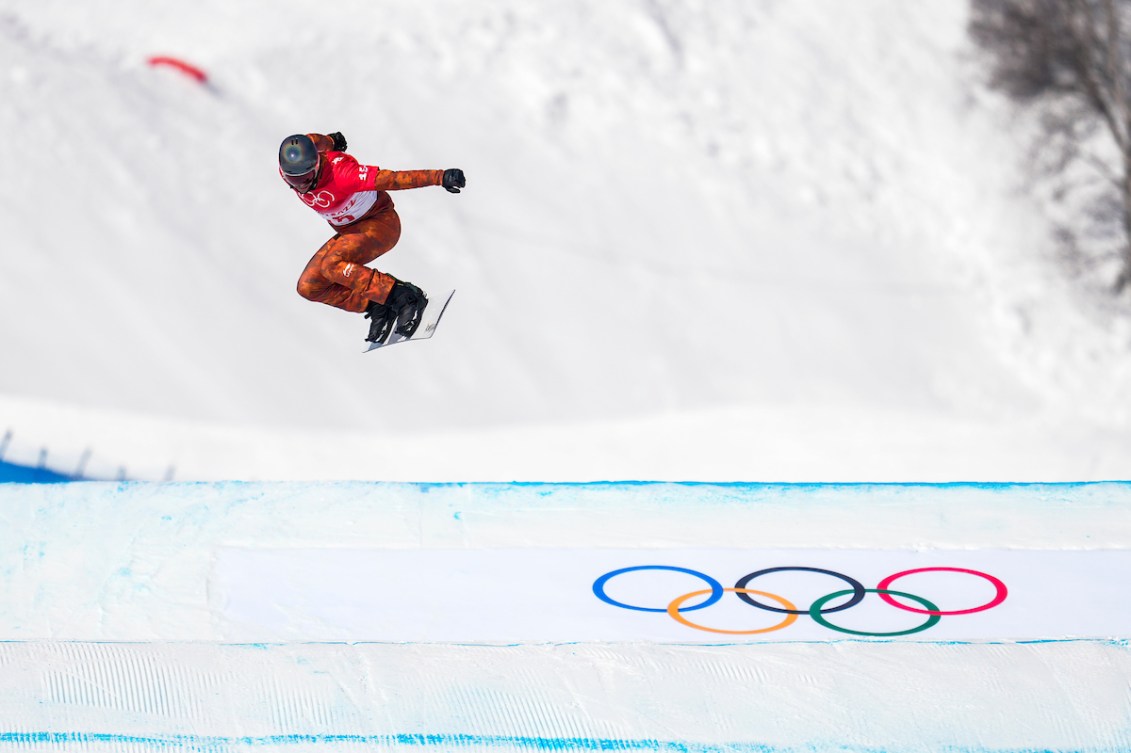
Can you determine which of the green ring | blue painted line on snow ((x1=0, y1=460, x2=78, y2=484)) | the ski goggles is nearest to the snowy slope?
blue painted line on snow ((x1=0, y1=460, x2=78, y2=484))

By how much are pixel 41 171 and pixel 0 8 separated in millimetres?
3361

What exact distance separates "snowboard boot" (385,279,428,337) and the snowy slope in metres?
8.56

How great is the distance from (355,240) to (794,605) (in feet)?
9.69

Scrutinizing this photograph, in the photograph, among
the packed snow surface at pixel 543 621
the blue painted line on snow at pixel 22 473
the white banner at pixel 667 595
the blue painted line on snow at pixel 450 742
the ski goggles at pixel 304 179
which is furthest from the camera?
the blue painted line on snow at pixel 22 473

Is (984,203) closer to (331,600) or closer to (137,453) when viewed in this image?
(137,453)

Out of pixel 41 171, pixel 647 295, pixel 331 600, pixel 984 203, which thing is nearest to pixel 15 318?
pixel 41 171

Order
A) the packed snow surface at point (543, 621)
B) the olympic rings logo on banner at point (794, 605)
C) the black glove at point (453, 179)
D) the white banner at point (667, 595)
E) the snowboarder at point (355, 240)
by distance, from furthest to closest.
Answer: the olympic rings logo on banner at point (794, 605)
the white banner at point (667, 595)
the packed snow surface at point (543, 621)
the snowboarder at point (355, 240)
the black glove at point (453, 179)

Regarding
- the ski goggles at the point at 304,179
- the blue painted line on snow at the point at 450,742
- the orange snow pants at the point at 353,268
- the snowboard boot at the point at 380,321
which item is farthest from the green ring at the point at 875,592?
the ski goggles at the point at 304,179

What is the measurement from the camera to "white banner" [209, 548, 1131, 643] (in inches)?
232

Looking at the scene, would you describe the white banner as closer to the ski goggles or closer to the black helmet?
the ski goggles

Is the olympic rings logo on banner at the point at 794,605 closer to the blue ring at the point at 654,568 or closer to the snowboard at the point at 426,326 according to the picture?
the blue ring at the point at 654,568

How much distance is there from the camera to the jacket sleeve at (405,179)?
15.6 feet

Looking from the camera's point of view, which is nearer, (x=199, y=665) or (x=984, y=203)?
(x=199, y=665)

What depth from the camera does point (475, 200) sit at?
653 inches
